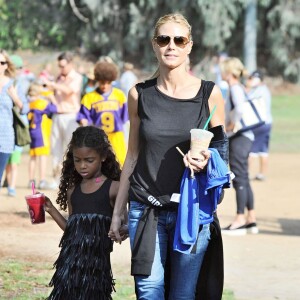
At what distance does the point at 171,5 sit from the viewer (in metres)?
39.8

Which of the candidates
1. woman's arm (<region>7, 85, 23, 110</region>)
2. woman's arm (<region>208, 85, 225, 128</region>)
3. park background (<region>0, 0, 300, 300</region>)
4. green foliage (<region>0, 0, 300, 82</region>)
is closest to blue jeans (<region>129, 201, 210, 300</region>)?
woman's arm (<region>208, 85, 225, 128</region>)

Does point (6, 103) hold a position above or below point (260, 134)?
above

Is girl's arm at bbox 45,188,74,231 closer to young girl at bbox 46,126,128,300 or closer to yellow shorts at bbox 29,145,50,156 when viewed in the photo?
young girl at bbox 46,126,128,300

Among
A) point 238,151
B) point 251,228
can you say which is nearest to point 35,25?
point 251,228

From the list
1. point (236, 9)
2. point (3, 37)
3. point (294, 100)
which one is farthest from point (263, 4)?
point (3, 37)

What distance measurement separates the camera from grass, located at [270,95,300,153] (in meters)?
23.5

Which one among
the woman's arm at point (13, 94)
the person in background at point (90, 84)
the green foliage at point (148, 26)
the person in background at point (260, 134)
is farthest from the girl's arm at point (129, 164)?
the green foliage at point (148, 26)

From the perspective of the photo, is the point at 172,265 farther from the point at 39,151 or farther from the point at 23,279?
the point at 39,151

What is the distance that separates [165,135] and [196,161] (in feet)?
0.73

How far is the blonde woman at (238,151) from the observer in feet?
37.0

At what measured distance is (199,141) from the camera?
5.17m

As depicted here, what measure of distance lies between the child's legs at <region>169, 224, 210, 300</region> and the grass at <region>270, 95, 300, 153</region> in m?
17.2

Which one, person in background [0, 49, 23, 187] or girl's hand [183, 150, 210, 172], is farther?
person in background [0, 49, 23, 187]

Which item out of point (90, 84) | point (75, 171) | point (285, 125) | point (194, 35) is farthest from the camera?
point (194, 35)
